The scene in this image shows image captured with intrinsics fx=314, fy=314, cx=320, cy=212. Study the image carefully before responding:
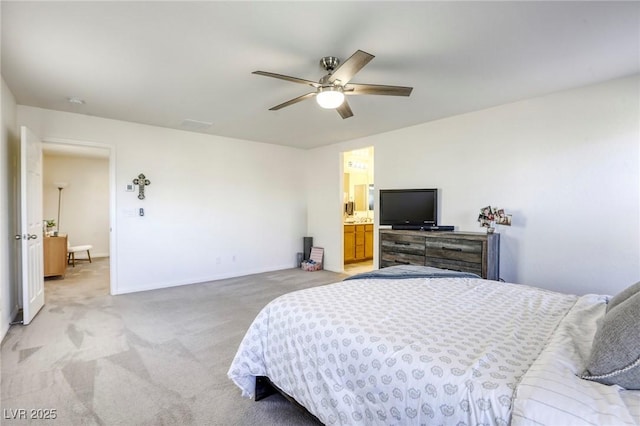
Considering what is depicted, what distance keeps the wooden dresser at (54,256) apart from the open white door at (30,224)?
1.87m

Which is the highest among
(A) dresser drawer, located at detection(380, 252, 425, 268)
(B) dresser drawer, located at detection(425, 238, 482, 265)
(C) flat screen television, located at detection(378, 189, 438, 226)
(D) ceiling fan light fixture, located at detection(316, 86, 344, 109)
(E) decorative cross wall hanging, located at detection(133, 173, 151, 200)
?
(D) ceiling fan light fixture, located at detection(316, 86, 344, 109)

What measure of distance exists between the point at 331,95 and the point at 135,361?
104 inches

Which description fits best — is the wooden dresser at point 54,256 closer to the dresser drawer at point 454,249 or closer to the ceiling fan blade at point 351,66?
the ceiling fan blade at point 351,66

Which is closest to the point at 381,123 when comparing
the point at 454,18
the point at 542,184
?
the point at 542,184

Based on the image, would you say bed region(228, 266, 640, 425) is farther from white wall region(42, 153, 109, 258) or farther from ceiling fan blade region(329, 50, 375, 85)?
white wall region(42, 153, 109, 258)

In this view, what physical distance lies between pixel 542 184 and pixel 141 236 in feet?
17.6

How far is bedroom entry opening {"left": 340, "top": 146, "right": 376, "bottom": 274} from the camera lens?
21.9 feet

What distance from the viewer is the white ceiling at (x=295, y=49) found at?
6.54 feet

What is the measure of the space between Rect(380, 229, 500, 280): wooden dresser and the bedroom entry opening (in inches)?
80.9

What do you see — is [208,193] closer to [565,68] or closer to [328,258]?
[328,258]

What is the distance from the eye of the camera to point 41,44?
2383 millimetres

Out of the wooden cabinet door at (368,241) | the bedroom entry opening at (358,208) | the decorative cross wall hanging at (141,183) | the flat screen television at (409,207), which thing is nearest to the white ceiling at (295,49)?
the decorative cross wall hanging at (141,183)

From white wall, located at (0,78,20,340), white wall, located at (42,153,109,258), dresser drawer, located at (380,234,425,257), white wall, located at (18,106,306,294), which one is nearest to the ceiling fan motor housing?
dresser drawer, located at (380,234,425,257)

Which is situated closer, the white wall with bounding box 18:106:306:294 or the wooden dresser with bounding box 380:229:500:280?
the wooden dresser with bounding box 380:229:500:280
